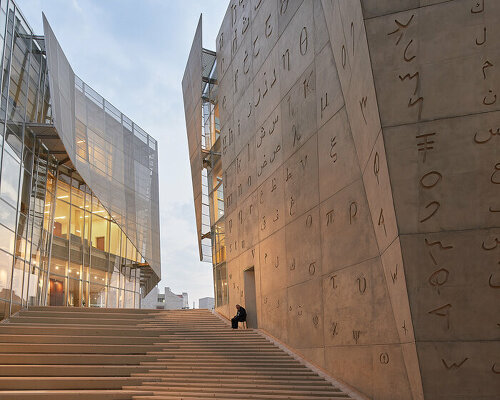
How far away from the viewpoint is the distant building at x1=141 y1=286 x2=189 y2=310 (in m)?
57.3

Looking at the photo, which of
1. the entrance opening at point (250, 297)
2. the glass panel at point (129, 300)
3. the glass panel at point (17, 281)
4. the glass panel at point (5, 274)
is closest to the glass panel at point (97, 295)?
the glass panel at point (129, 300)

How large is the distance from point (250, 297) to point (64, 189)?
11507mm

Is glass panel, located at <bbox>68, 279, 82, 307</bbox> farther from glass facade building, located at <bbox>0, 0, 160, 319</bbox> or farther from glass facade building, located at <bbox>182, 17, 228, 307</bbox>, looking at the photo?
glass facade building, located at <bbox>182, 17, 228, 307</bbox>

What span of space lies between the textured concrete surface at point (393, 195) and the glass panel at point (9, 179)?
8.97 m

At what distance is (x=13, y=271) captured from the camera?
1609cm

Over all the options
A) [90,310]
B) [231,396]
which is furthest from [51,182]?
[231,396]

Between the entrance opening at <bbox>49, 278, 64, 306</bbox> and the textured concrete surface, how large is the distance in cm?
1229

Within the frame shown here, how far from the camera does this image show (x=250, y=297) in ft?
57.0

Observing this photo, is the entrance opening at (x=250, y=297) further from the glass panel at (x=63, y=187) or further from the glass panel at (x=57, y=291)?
the glass panel at (x=63, y=187)

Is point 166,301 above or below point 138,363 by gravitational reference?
above

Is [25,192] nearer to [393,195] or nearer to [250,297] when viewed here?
[250,297]

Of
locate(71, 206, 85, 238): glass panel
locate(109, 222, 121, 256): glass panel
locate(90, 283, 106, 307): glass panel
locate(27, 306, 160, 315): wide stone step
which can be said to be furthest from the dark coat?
locate(109, 222, 121, 256): glass panel

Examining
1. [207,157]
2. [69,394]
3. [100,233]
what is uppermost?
[207,157]

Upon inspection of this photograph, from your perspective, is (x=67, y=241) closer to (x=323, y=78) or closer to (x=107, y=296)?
(x=107, y=296)
